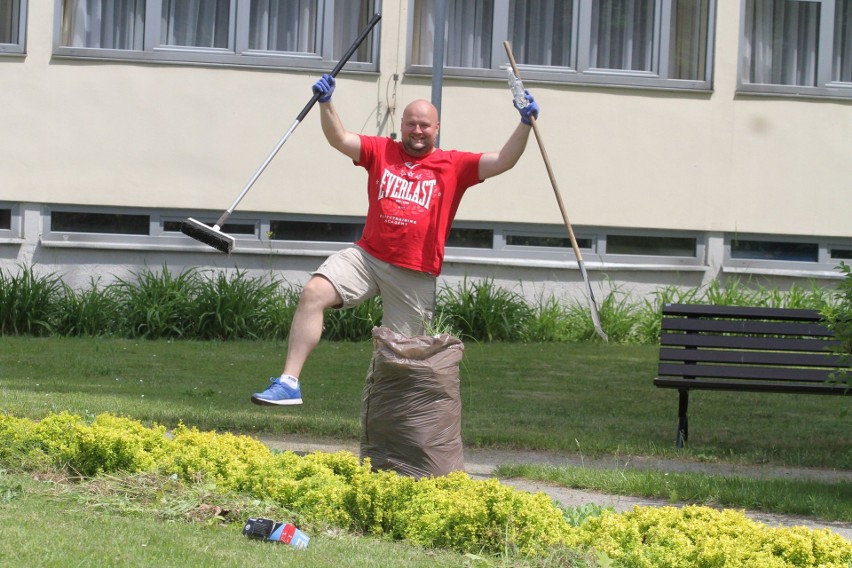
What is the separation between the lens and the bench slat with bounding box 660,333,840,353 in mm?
8375

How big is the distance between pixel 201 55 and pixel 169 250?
2259 mm

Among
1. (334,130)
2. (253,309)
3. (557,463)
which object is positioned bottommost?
(557,463)

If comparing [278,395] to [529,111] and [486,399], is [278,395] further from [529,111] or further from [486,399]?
[486,399]

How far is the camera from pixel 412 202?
22.4 ft

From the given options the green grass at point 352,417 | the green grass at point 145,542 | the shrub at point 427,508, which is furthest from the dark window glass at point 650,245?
the green grass at point 145,542

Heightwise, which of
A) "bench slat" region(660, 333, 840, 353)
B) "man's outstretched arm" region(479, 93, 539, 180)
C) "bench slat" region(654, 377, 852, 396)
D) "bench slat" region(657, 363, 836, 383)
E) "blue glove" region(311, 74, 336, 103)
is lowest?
"bench slat" region(654, 377, 852, 396)

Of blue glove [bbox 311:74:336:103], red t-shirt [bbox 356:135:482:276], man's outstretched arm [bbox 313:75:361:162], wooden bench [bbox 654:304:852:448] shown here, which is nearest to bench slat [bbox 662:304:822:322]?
wooden bench [bbox 654:304:852:448]

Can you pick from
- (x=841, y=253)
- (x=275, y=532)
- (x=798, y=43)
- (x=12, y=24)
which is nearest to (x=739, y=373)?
(x=275, y=532)

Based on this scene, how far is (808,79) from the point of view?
1541cm

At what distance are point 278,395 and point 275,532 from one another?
1686mm

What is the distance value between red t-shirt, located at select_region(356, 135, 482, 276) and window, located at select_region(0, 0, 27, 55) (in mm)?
8563

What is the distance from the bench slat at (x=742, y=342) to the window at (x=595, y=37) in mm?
6842

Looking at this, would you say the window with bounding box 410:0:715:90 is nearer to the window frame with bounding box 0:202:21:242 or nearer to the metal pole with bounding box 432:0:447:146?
the metal pole with bounding box 432:0:447:146

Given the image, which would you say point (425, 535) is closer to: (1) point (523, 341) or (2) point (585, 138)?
(1) point (523, 341)
